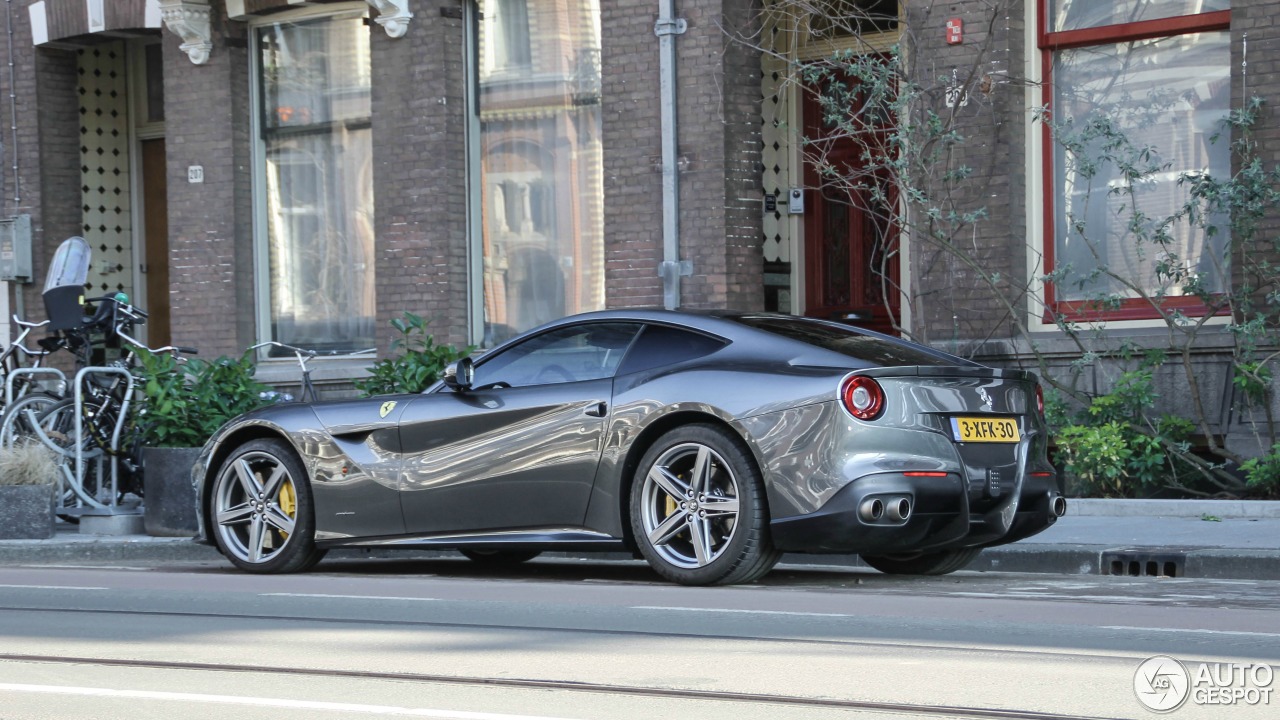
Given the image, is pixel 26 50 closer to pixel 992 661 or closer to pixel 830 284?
pixel 830 284

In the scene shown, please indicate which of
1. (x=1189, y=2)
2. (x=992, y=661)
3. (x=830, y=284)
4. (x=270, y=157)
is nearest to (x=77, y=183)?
(x=270, y=157)

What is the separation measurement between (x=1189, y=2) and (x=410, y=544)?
722 centimetres

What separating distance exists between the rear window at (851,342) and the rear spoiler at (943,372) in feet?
0.19

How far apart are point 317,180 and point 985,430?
10160 mm

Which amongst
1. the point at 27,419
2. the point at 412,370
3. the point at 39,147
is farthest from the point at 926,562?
the point at 39,147

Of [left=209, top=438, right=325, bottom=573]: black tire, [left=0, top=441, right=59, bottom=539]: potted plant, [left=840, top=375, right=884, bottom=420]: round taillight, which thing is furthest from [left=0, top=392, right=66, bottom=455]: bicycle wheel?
[left=840, top=375, right=884, bottom=420]: round taillight

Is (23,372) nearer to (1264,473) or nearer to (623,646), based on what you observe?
(623,646)

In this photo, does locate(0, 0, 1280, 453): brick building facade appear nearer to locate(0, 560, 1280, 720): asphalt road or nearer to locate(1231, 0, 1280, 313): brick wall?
locate(1231, 0, 1280, 313): brick wall

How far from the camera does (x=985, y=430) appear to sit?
850 centimetres

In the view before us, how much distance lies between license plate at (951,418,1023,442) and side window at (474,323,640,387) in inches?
66.8

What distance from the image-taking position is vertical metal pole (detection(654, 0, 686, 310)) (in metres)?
14.9

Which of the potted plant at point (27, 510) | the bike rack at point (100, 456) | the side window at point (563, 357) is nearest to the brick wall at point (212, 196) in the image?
the bike rack at point (100, 456)

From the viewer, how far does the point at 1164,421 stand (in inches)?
498

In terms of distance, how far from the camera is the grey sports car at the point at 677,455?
8156 millimetres
